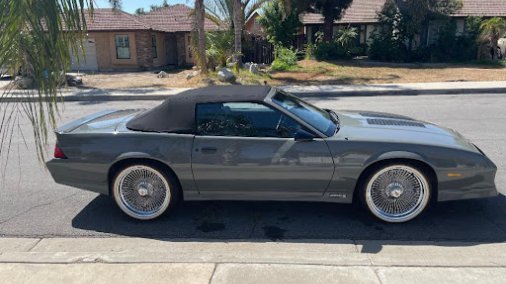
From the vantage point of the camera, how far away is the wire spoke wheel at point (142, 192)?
398 centimetres

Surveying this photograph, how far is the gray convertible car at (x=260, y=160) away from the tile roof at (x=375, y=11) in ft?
75.1

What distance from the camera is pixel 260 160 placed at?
12.4 feet

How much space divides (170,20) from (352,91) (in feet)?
63.5

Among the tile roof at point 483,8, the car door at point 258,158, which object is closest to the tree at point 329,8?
the tile roof at point 483,8

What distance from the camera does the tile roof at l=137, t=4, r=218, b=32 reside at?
27970 mm

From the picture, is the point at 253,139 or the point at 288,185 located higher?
the point at 253,139

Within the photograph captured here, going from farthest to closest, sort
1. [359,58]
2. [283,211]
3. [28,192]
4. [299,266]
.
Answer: [359,58], [28,192], [283,211], [299,266]

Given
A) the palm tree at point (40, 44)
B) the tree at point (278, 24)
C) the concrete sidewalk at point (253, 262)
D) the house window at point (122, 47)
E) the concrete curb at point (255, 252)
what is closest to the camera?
the palm tree at point (40, 44)

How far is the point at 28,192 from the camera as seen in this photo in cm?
496

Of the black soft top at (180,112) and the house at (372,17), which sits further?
the house at (372,17)

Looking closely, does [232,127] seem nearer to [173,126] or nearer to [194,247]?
[173,126]

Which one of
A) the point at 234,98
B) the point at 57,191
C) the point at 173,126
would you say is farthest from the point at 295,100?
the point at 57,191

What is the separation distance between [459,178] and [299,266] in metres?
1.74

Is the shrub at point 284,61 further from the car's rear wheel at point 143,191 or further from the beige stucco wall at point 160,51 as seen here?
the car's rear wheel at point 143,191
